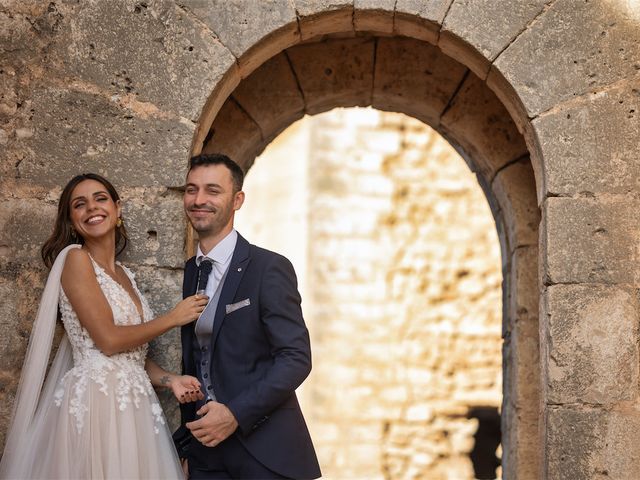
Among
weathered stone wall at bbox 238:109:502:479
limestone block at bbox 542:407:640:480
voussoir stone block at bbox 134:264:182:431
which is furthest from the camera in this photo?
weathered stone wall at bbox 238:109:502:479

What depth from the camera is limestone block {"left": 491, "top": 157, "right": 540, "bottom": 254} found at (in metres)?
5.55

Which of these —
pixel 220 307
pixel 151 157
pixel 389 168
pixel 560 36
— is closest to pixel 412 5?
pixel 560 36

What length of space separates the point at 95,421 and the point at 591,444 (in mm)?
→ 2000

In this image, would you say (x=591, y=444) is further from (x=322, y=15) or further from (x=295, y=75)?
(x=295, y=75)

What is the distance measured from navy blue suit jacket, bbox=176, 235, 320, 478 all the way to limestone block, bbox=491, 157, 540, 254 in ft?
6.90

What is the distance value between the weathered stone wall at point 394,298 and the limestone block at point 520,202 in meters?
4.00

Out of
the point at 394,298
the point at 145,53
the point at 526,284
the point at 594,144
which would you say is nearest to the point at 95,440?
the point at 145,53

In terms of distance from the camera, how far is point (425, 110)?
19.7 feet

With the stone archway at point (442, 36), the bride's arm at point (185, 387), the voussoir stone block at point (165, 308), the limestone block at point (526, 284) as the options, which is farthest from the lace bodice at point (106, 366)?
the limestone block at point (526, 284)

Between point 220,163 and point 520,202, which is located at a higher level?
point 520,202

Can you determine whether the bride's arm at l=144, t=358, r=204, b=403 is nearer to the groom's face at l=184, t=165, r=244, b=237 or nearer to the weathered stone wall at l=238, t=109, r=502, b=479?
the groom's face at l=184, t=165, r=244, b=237

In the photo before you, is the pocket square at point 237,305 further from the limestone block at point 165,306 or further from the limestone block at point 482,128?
the limestone block at point 482,128

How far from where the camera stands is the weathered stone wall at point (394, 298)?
30.9 feet

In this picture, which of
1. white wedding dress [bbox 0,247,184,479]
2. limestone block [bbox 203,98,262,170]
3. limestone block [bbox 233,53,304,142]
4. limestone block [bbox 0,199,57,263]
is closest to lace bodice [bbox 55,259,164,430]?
white wedding dress [bbox 0,247,184,479]
